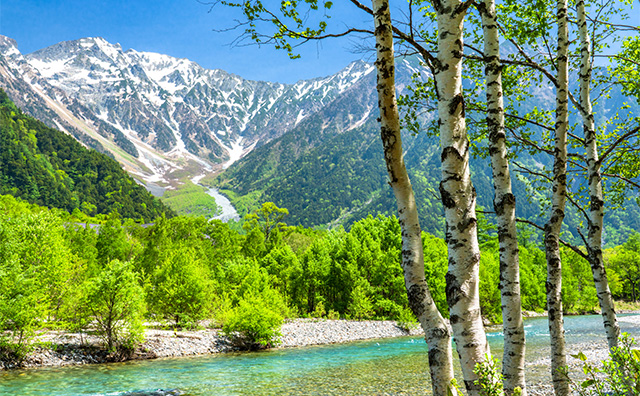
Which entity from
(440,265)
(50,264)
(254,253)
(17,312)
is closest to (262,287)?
(50,264)

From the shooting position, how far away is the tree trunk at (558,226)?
6.56m

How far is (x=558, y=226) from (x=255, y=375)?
585 inches

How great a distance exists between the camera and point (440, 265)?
128 ft

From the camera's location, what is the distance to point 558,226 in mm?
6664

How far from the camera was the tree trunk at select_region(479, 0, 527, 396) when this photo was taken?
5227 millimetres

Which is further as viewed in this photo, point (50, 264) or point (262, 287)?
point (262, 287)

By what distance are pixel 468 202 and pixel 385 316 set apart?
39776mm

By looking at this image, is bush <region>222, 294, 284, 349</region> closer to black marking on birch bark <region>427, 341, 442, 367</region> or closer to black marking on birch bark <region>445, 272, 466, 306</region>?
black marking on birch bark <region>427, 341, 442, 367</region>

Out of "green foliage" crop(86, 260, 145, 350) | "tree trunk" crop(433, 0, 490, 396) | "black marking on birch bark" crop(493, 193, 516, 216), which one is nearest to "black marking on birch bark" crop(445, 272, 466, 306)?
"tree trunk" crop(433, 0, 490, 396)

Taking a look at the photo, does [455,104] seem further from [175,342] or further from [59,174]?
[59,174]

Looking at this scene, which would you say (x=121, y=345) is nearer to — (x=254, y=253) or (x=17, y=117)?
(x=254, y=253)

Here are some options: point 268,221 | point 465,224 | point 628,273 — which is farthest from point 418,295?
point 628,273

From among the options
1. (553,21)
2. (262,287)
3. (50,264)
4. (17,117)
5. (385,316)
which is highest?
(17,117)

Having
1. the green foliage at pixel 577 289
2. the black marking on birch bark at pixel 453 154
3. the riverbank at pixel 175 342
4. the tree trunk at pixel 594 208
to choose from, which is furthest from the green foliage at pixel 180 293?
the green foliage at pixel 577 289
